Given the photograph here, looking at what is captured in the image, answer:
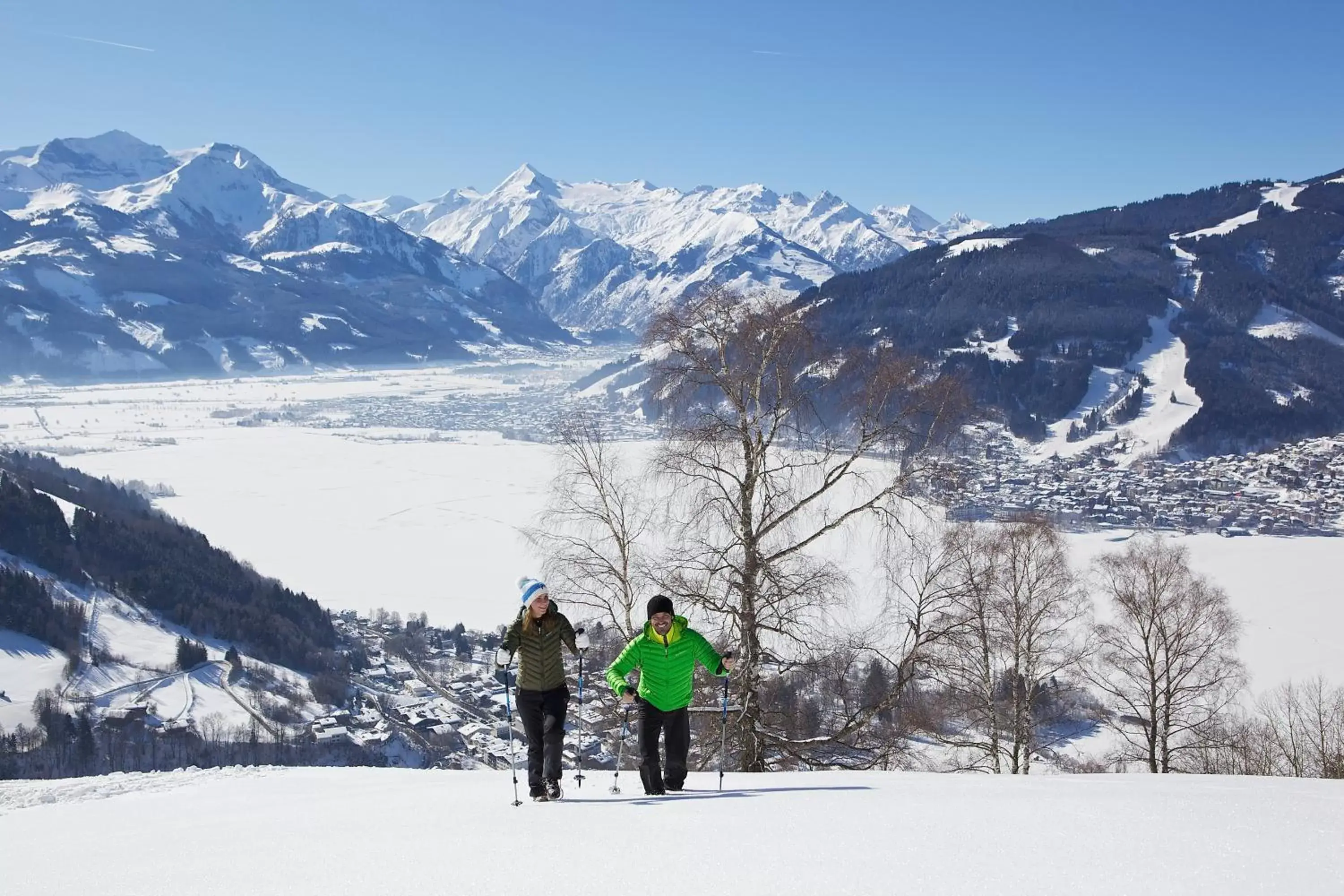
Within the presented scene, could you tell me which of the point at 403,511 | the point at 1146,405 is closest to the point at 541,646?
the point at 403,511

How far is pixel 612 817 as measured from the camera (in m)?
5.95

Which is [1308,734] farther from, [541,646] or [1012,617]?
[541,646]

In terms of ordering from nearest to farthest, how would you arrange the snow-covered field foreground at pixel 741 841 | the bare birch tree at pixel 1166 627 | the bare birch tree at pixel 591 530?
the snow-covered field foreground at pixel 741 841 → the bare birch tree at pixel 591 530 → the bare birch tree at pixel 1166 627

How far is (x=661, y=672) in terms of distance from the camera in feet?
22.8

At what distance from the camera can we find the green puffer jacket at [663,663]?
22.8ft

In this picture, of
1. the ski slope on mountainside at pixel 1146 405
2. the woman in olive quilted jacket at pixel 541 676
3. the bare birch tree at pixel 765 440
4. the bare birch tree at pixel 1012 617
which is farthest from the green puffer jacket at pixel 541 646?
the ski slope on mountainside at pixel 1146 405

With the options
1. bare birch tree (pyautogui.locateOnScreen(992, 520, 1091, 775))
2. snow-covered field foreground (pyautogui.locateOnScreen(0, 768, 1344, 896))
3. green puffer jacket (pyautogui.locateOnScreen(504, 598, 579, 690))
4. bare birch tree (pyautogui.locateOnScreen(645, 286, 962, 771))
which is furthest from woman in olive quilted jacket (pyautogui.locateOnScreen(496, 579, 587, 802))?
bare birch tree (pyautogui.locateOnScreen(992, 520, 1091, 775))

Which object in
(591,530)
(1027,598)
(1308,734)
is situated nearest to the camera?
(591,530)

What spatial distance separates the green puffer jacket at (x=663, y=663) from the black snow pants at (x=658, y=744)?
102 mm

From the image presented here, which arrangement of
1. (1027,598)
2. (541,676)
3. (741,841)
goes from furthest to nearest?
1. (1027,598)
2. (541,676)
3. (741,841)

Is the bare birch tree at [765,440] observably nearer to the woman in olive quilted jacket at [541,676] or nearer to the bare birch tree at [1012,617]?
the bare birch tree at [1012,617]

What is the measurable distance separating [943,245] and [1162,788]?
193m

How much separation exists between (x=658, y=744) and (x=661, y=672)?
2.63 ft

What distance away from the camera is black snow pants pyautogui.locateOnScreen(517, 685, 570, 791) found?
696cm
